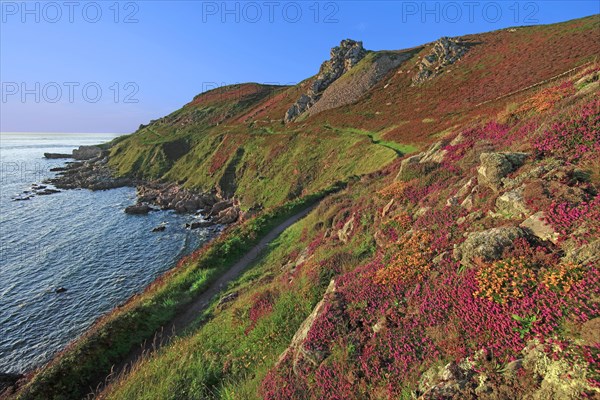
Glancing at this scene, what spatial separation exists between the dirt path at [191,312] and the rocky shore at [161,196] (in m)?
22.1

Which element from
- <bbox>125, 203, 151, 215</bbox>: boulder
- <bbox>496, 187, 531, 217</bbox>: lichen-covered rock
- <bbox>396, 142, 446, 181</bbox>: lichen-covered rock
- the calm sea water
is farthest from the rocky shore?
<bbox>496, 187, 531, 217</bbox>: lichen-covered rock

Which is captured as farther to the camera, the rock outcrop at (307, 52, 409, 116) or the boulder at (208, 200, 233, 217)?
the rock outcrop at (307, 52, 409, 116)

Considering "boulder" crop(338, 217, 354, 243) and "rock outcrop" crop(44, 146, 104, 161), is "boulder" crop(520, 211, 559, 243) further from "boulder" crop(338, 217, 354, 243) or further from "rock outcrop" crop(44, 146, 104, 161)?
"rock outcrop" crop(44, 146, 104, 161)

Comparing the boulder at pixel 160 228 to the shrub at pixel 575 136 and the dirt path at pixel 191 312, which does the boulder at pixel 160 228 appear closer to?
the dirt path at pixel 191 312

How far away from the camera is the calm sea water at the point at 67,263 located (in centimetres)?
2608

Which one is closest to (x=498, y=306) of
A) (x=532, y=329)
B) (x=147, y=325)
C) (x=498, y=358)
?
(x=532, y=329)

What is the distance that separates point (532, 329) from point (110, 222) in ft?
197

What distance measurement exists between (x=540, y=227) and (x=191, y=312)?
20.0 meters

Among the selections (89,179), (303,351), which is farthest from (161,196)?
(303,351)

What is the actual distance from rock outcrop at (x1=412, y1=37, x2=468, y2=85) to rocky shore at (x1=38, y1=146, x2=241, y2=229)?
198 ft

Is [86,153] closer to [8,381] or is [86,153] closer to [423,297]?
[8,381]

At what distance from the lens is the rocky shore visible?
52625 millimetres

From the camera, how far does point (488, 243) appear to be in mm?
8281

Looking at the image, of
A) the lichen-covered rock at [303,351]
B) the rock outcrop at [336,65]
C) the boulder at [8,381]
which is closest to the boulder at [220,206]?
the boulder at [8,381]
